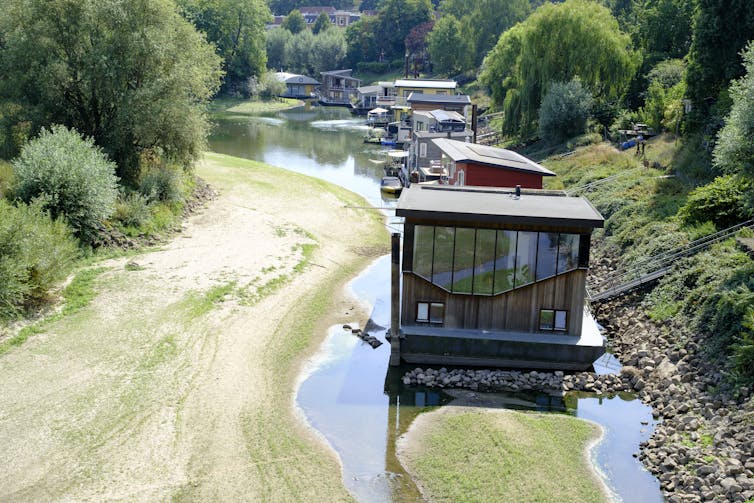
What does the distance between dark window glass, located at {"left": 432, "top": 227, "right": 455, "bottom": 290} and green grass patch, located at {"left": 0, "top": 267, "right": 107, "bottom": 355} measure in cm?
1176

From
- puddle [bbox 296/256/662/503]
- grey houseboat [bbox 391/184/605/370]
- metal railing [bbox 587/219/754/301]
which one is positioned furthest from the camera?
metal railing [bbox 587/219/754/301]

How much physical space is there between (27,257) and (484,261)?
46.0 feet

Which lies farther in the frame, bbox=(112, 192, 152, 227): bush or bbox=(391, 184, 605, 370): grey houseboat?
bbox=(112, 192, 152, 227): bush

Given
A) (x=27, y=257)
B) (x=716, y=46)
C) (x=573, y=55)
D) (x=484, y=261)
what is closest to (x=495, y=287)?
(x=484, y=261)

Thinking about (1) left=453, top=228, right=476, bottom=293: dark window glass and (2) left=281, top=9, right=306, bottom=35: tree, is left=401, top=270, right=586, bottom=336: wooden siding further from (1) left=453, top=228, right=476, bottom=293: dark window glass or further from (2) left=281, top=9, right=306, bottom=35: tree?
(2) left=281, top=9, right=306, bottom=35: tree

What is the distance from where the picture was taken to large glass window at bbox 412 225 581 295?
854 inches

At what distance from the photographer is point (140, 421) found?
18047mm

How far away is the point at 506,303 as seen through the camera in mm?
22156

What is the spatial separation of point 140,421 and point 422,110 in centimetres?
5634

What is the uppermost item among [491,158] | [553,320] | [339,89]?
[491,158]

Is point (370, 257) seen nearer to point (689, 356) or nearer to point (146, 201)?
point (146, 201)

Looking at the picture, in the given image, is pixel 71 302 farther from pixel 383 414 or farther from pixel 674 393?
pixel 674 393

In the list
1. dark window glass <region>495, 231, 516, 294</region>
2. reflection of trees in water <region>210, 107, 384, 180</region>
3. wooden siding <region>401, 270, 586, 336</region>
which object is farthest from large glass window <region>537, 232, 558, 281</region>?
reflection of trees in water <region>210, 107, 384, 180</region>

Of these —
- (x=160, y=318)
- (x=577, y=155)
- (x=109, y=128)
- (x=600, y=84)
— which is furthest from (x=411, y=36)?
(x=160, y=318)
